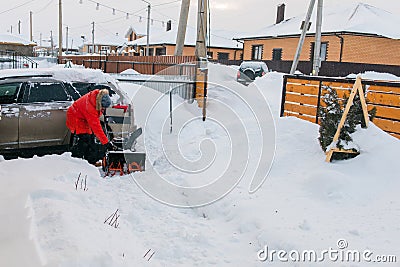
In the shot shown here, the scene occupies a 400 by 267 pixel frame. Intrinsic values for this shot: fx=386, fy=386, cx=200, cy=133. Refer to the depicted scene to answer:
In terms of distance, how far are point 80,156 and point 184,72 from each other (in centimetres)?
721

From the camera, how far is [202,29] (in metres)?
12.2

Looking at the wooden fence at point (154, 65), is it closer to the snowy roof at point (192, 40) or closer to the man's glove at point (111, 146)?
the man's glove at point (111, 146)

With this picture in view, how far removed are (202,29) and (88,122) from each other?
706 centimetres

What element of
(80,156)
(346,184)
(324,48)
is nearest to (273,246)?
(346,184)

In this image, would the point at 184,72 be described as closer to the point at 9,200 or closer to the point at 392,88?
the point at 392,88

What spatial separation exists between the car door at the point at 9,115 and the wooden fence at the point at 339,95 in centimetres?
536

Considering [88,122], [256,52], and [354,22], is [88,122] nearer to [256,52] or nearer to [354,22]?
A: [354,22]

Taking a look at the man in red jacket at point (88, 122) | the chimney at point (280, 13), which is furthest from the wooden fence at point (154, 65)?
the chimney at point (280, 13)

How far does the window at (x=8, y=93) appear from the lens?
20.8ft

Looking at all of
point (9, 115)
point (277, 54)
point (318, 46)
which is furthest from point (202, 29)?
point (277, 54)

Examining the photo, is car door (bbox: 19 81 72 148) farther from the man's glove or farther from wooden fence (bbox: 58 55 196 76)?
wooden fence (bbox: 58 55 196 76)

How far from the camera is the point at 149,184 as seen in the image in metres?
6.05

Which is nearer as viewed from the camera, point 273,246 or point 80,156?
point 273,246

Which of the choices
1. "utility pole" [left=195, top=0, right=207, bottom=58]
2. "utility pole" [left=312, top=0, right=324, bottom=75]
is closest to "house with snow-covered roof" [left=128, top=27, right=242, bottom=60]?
"utility pole" [left=312, top=0, right=324, bottom=75]
